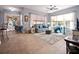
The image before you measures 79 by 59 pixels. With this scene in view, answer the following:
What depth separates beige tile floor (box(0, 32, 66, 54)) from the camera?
260 cm

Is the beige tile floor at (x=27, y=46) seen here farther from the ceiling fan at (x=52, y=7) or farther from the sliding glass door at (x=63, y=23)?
the ceiling fan at (x=52, y=7)

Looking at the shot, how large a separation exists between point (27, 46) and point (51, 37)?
0.59 metres

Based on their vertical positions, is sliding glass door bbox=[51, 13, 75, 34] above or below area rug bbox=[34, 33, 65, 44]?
above

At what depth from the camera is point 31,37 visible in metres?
2.67

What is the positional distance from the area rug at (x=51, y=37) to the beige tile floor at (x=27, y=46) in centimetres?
7

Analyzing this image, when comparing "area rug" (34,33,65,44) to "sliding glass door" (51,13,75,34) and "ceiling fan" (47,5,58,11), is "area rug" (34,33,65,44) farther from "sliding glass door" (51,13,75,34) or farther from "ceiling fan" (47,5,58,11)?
"ceiling fan" (47,5,58,11)

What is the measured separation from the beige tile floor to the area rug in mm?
71

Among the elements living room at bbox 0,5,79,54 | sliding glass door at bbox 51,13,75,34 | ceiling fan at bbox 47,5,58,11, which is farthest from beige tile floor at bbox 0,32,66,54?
ceiling fan at bbox 47,5,58,11

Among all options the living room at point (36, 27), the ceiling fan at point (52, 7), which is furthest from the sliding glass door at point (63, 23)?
the ceiling fan at point (52, 7)

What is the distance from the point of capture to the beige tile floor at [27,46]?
260 cm
